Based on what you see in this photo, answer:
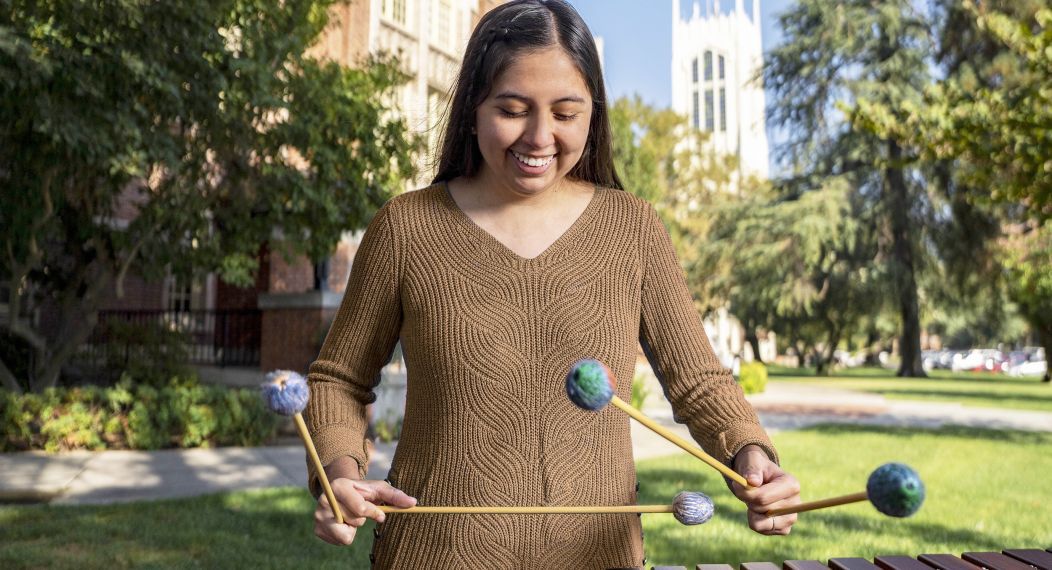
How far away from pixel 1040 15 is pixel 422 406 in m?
7.39

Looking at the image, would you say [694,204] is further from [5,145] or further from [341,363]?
[341,363]

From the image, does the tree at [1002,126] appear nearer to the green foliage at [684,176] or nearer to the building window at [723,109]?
the green foliage at [684,176]

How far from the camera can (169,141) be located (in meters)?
7.19

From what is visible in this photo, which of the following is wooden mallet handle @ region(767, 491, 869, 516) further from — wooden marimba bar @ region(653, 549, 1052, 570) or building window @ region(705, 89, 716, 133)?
building window @ region(705, 89, 716, 133)

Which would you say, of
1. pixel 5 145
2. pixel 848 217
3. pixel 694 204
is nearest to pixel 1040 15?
pixel 5 145

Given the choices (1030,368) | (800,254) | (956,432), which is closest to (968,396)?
(800,254)

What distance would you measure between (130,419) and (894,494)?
340 inches

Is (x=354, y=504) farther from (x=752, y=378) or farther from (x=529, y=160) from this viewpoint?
(x=752, y=378)

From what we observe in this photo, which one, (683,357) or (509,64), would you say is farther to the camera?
(683,357)

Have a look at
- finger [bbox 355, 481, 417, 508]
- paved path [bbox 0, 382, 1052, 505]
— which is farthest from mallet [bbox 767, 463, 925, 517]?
paved path [bbox 0, 382, 1052, 505]

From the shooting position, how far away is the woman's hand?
118cm

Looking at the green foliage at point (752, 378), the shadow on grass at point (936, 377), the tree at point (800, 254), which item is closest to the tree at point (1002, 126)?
the green foliage at point (752, 378)

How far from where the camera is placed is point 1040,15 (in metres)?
6.90

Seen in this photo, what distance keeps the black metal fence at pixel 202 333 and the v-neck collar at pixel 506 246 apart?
11311 millimetres
